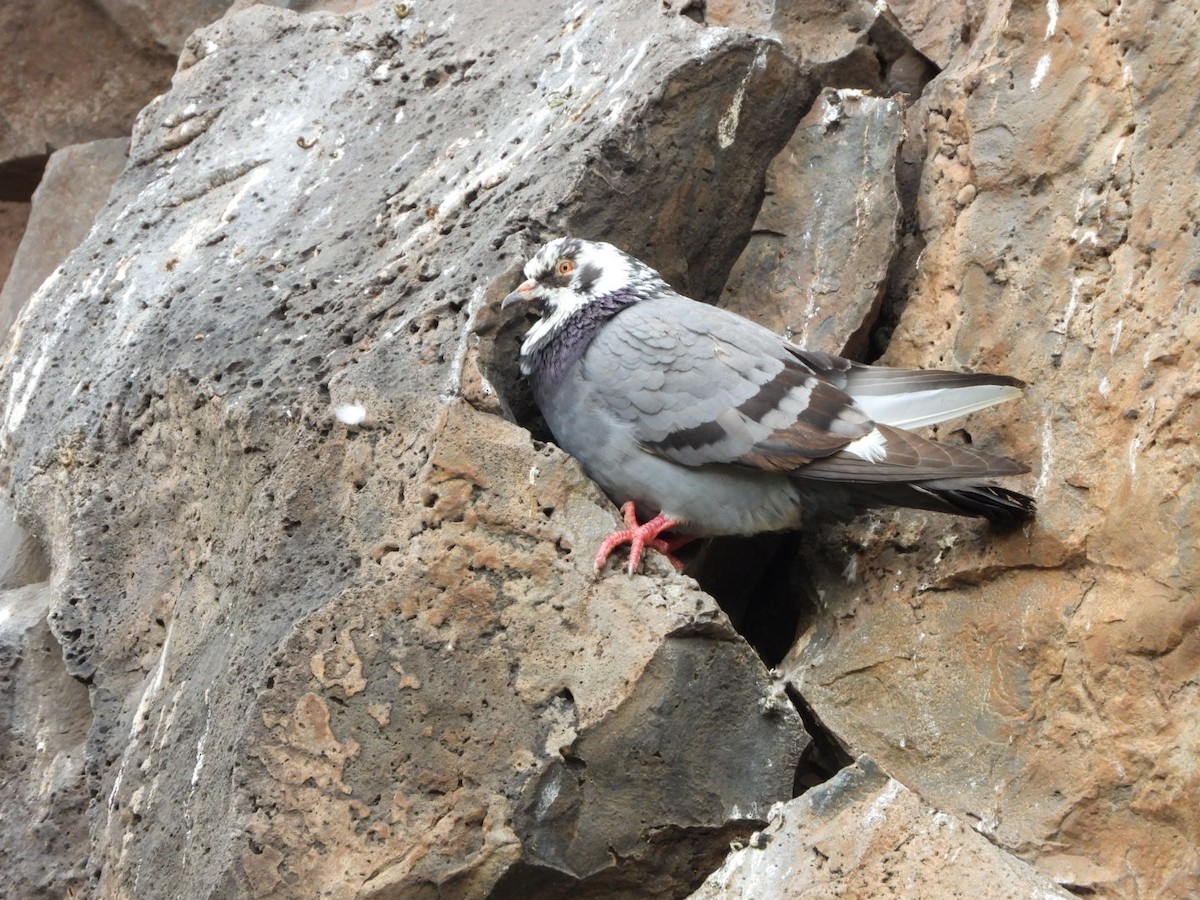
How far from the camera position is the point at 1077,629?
186 inches

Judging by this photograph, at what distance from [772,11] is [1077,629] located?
3.22m

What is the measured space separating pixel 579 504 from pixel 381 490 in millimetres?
652

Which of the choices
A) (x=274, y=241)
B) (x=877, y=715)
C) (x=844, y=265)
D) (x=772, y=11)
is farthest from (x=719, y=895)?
(x=772, y=11)

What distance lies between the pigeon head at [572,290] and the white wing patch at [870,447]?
0.93 metres

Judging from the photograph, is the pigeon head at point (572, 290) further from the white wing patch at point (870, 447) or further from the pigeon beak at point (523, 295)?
the white wing patch at point (870, 447)

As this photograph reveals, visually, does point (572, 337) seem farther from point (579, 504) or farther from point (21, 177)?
point (21, 177)

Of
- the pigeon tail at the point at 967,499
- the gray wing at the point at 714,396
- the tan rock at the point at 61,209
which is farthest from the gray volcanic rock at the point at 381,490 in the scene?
the tan rock at the point at 61,209

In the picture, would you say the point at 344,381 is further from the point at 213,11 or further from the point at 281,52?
the point at 213,11

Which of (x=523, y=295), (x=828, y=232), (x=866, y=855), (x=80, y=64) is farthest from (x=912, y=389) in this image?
(x=80, y=64)

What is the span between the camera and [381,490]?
15.3ft

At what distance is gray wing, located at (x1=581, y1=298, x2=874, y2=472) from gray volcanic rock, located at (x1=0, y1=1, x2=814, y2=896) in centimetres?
37

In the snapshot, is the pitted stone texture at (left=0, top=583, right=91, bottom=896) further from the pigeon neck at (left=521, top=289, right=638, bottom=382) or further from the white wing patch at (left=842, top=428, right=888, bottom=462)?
the white wing patch at (left=842, top=428, right=888, bottom=462)

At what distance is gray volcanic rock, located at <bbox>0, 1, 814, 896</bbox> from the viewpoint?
427 cm

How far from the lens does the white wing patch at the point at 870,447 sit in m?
4.77
